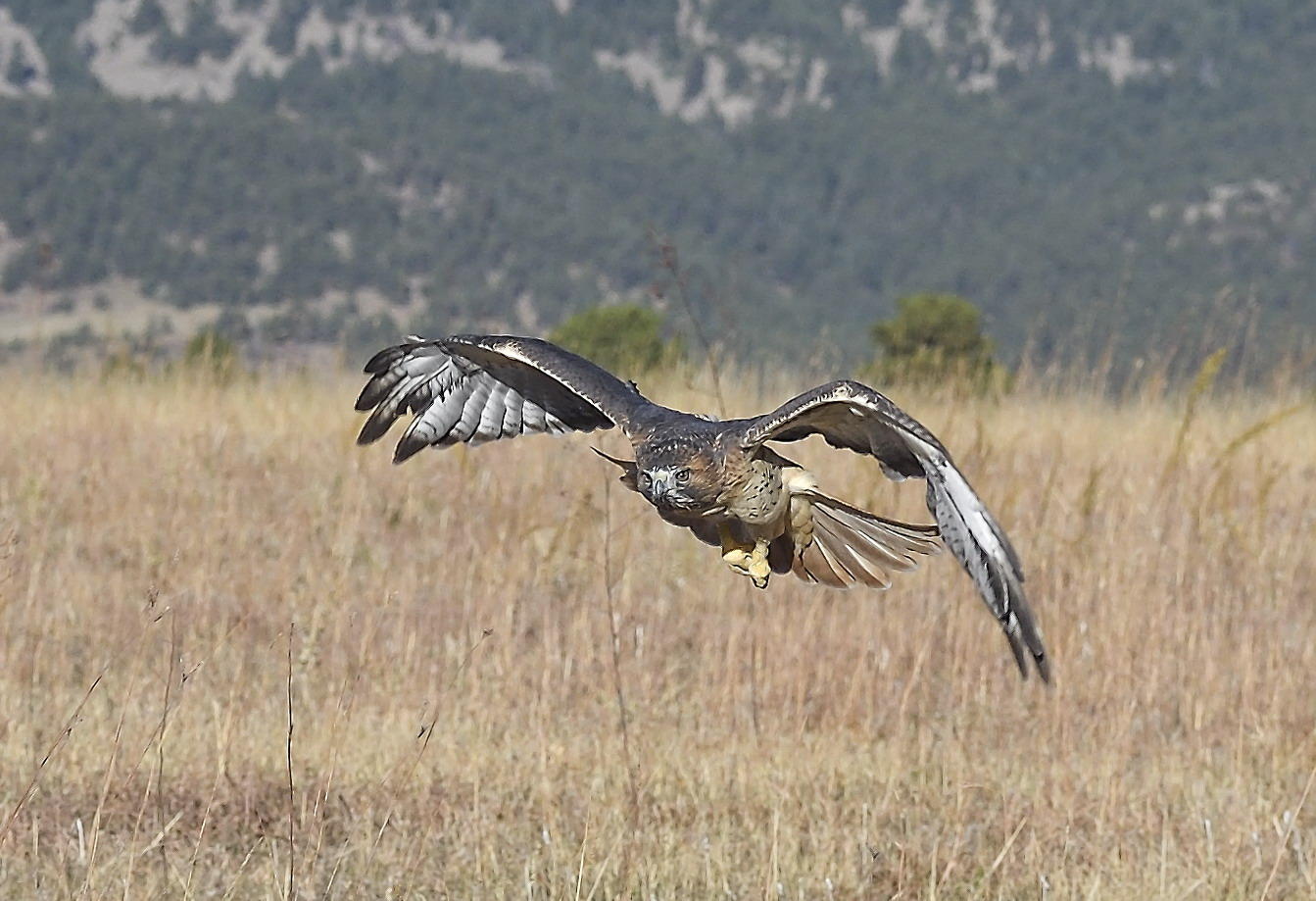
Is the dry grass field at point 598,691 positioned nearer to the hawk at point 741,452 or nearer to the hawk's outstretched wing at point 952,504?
the hawk at point 741,452

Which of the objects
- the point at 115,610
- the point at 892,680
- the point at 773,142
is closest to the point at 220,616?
the point at 115,610

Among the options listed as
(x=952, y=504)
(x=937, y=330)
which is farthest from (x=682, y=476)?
(x=937, y=330)

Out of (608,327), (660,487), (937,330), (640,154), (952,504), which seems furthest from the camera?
(640,154)

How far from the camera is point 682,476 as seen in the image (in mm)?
4414

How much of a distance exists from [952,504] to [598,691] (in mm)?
2632

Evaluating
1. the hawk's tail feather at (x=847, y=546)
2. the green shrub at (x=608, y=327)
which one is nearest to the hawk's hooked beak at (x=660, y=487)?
the hawk's tail feather at (x=847, y=546)

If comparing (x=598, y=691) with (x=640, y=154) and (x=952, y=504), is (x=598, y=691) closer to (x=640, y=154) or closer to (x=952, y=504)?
(x=952, y=504)

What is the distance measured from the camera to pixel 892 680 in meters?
6.64

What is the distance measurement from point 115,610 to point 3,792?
1.92m

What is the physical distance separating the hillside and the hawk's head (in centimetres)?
4010

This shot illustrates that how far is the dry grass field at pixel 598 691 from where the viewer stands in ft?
16.0

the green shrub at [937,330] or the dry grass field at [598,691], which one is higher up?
the green shrub at [937,330]

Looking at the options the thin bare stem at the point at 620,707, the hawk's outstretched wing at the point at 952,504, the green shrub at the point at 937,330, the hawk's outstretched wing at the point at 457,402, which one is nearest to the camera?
the hawk's outstretched wing at the point at 952,504

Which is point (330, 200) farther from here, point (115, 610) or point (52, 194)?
point (115, 610)
